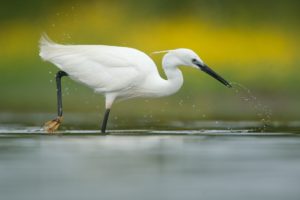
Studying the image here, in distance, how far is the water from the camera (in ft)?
26.1

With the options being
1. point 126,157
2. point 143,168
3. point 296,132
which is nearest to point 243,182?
point 143,168

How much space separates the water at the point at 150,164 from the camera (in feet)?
26.1

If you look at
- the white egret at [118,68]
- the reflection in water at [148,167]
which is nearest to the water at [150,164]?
the reflection in water at [148,167]

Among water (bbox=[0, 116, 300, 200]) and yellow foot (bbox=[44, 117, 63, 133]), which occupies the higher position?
yellow foot (bbox=[44, 117, 63, 133])

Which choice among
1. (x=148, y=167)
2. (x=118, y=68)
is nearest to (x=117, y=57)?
(x=118, y=68)

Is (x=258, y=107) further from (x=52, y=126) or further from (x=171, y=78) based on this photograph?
(x=52, y=126)

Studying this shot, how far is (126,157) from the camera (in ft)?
32.8

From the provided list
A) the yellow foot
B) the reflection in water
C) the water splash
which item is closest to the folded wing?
the yellow foot

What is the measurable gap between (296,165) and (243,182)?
114 centimetres

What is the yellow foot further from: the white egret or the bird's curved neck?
the bird's curved neck

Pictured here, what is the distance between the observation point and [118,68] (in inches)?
535

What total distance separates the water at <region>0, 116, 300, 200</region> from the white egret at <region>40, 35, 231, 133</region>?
0.65m

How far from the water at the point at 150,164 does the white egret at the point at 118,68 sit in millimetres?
649

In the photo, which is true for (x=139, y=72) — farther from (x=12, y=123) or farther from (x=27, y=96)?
(x=27, y=96)
